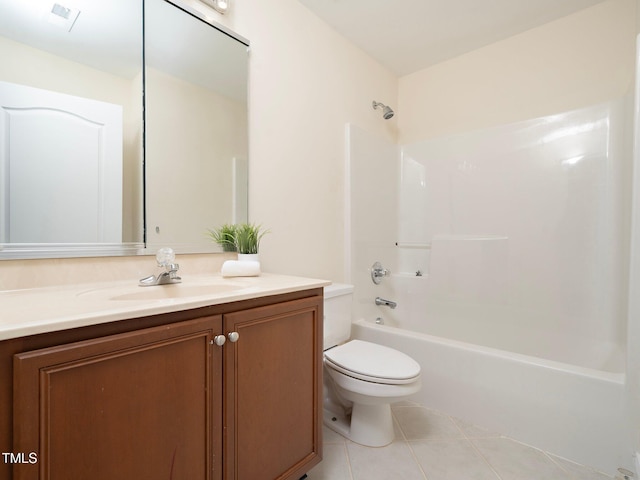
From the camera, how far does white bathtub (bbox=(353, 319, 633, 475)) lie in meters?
1.30

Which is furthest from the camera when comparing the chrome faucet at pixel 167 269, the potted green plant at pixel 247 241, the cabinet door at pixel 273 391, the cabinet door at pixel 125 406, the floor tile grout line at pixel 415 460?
the potted green plant at pixel 247 241

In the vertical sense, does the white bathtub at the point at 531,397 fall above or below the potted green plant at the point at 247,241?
below

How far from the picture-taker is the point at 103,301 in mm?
812

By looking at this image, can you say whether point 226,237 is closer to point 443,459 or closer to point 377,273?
point 377,273

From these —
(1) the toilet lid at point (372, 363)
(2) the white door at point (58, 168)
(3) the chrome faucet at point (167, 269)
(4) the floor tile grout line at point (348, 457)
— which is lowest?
(4) the floor tile grout line at point (348, 457)

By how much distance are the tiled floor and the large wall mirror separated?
1.13 meters

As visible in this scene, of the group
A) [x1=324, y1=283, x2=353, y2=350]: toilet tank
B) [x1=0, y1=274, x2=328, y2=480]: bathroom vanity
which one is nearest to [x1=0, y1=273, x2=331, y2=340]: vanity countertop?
[x1=0, y1=274, x2=328, y2=480]: bathroom vanity

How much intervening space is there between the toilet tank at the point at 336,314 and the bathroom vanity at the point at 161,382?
0.42m

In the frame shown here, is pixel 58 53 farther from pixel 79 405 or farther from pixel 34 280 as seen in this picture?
pixel 79 405

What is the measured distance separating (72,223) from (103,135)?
34 cm

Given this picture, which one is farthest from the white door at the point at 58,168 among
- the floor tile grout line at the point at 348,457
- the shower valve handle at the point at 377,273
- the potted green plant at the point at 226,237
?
the shower valve handle at the point at 377,273

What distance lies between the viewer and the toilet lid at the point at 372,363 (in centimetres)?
131

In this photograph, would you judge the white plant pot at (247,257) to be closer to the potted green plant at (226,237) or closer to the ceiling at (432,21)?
the potted green plant at (226,237)

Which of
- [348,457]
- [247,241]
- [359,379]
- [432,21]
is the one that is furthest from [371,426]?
[432,21]
